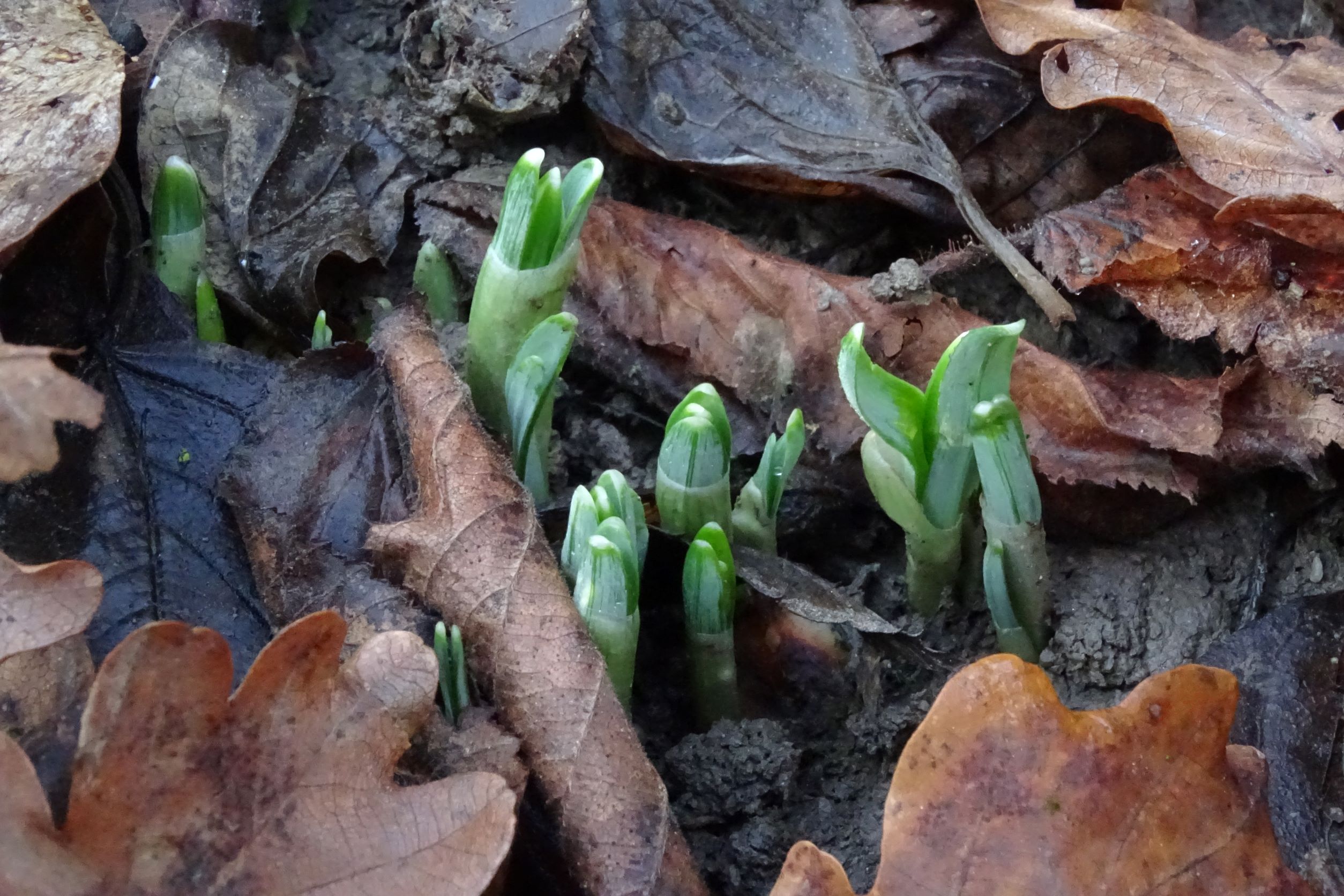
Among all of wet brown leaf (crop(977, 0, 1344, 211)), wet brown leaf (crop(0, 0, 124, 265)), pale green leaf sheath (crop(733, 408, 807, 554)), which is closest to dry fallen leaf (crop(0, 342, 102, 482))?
wet brown leaf (crop(0, 0, 124, 265))

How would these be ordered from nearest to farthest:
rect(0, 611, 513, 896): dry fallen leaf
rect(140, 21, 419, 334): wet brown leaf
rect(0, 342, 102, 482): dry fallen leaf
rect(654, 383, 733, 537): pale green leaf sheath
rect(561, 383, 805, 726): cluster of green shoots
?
rect(0, 611, 513, 896): dry fallen leaf → rect(0, 342, 102, 482): dry fallen leaf → rect(561, 383, 805, 726): cluster of green shoots → rect(654, 383, 733, 537): pale green leaf sheath → rect(140, 21, 419, 334): wet brown leaf

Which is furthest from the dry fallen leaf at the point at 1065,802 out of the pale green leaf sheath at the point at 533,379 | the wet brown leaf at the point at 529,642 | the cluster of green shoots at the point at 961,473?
the pale green leaf sheath at the point at 533,379

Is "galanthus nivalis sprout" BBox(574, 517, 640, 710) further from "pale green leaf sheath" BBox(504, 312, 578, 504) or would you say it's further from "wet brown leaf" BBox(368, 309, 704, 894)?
"pale green leaf sheath" BBox(504, 312, 578, 504)

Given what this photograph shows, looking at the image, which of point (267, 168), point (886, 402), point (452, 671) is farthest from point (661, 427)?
point (267, 168)

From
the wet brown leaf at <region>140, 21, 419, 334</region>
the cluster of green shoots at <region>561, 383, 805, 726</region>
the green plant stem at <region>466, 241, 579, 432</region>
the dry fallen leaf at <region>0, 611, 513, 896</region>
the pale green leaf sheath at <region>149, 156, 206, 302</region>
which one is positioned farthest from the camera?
the wet brown leaf at <region>140, 21, 419, 334</region>

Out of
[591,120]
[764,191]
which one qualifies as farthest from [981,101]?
[591,120]

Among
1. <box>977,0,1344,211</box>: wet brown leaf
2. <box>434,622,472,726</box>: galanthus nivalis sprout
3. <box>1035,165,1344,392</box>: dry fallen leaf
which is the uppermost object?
<box>977,0,1344,211</box>: wet brown leaf

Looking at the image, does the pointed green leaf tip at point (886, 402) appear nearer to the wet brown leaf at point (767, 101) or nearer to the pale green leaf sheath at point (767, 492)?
the pale green leaf sheath at point (767, 492)

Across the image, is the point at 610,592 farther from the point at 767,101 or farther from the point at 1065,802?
the point at 767,101
